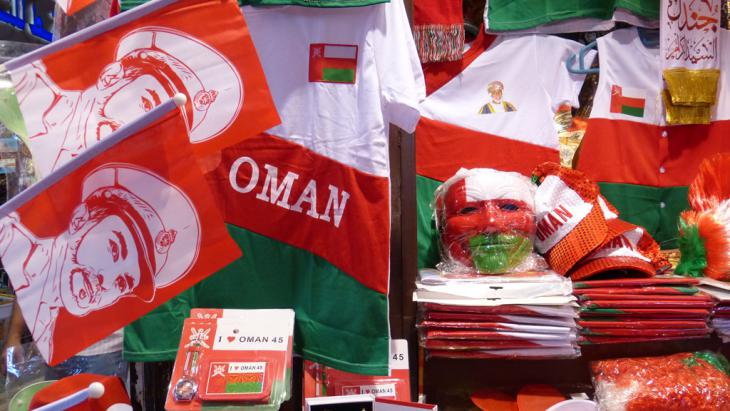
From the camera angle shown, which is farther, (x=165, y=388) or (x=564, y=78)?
(x=564, y=78)

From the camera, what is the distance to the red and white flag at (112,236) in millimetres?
1159

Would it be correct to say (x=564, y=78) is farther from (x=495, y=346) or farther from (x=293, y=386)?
(x=293, y=386)

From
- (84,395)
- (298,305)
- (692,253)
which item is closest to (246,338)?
(298,305)

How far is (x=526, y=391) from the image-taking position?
173 cm

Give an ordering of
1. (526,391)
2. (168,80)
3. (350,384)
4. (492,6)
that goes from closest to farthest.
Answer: (168,80) → (350,384) → (526,391) → (492,6)

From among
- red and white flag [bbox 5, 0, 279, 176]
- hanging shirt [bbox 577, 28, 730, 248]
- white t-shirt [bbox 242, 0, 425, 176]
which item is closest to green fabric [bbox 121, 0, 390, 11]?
white t-shirt [bbox 242, 0, 425, 176]

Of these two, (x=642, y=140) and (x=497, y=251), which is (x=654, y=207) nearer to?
(x=642, y=140)

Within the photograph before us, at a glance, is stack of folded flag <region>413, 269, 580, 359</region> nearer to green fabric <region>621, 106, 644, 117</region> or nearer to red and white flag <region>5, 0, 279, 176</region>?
red and white flag <region>5, 0, 279, 176</region>

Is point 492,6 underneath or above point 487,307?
above

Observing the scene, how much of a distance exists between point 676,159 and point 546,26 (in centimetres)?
77

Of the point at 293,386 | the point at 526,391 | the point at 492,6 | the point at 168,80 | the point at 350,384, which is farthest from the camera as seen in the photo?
the point at 492,6

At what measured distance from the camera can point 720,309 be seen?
1.70 metres

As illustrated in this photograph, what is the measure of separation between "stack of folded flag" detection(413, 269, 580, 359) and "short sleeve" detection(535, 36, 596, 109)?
0.94m

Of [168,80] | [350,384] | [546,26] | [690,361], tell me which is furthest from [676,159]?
[168,80]
